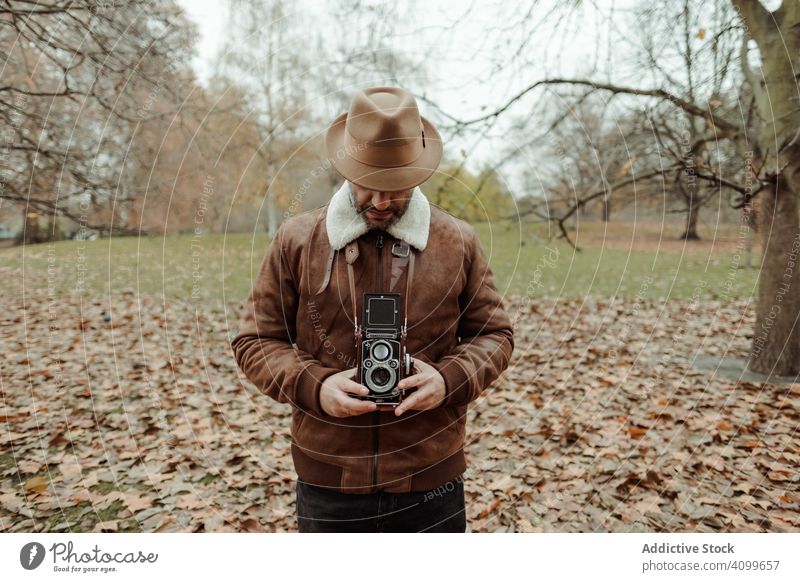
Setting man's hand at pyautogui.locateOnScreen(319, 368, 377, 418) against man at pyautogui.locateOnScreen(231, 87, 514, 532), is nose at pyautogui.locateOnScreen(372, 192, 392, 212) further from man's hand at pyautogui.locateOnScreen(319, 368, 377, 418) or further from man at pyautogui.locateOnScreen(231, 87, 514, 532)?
man's hand at pyautogui.locateOnScreen(319, 368, 377, 418)

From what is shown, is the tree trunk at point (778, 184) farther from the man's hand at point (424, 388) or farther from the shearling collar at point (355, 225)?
the man's hand at point (424, 388)

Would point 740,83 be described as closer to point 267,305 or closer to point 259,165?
point 267,305

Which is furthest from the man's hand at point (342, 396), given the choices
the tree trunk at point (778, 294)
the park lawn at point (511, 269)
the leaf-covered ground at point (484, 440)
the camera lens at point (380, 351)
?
the tree trunk at point (778, 294)

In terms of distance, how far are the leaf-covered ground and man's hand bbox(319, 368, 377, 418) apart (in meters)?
2.48

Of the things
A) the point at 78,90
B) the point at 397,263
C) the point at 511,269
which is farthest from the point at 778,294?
the point at 511,269

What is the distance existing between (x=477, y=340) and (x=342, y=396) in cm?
64

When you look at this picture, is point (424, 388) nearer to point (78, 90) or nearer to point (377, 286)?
point (377, 286)

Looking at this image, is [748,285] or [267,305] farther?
[748,285]

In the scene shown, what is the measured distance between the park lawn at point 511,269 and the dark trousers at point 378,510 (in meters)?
5.23

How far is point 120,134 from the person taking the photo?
5.24 m

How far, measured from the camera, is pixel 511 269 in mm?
16828

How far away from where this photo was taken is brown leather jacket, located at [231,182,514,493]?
2.18 metres
